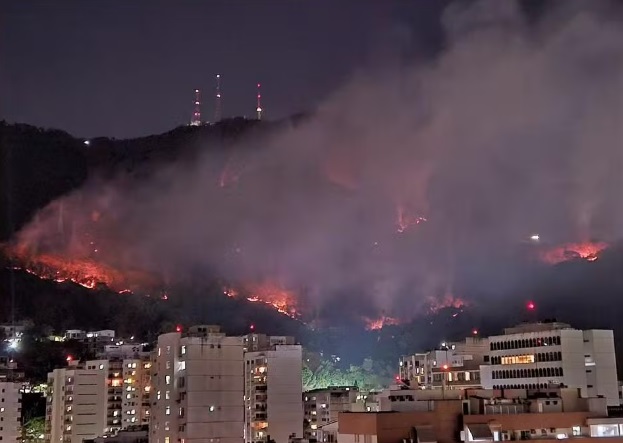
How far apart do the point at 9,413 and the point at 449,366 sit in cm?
2349

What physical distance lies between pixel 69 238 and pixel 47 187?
8864 millimetres

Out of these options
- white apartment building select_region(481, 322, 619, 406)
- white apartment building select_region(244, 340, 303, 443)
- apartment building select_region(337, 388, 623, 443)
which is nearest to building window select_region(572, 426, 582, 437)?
apartment building select_region(337, 388, 623, 443)

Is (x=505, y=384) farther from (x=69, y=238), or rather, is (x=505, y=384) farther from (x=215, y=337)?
(x=69, y=238)

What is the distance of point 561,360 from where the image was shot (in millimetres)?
28922

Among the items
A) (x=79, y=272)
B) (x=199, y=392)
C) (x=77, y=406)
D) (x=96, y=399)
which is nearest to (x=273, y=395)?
(x=96, y=399)

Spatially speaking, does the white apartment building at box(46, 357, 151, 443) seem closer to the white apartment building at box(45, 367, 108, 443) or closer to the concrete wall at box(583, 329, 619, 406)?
the white apartment building at box(45, 367, 108, 443)

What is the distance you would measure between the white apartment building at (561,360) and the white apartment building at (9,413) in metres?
25.8

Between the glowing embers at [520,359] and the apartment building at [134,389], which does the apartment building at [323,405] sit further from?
the glowing embers at [520,359]

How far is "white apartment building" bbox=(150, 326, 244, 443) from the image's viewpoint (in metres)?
30.2

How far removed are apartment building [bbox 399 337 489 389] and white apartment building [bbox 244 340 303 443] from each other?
6170 millimetres

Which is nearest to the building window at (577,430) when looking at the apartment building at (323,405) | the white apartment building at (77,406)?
the apartment building at (323,405)

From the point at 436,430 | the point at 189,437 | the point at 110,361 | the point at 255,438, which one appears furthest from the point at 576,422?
the point at 110,361

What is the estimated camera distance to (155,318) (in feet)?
226

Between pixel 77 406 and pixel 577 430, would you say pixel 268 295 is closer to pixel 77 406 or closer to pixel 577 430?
A: pixel 77 406
